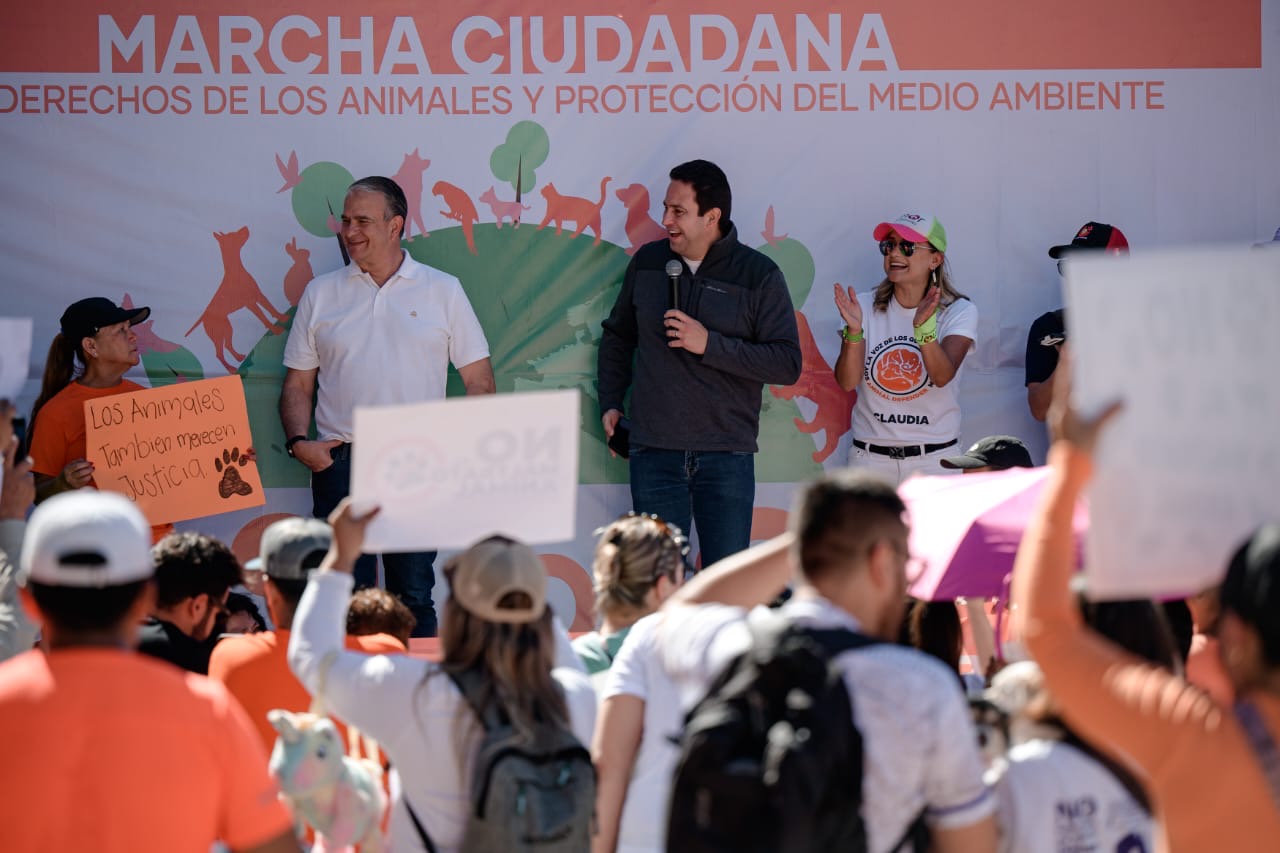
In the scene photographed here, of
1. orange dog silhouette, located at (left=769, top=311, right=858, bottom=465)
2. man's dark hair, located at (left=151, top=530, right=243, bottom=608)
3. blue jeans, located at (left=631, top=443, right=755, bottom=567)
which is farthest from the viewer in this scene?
orange dog silhouette, located at (left=769, top=311, right=858, bottom=465)

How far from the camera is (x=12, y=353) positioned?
105 inches

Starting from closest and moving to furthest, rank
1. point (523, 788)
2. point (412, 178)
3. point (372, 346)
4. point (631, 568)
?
point (523, 788) < point (631, 568) < point (372, 346) < point (412, 178)

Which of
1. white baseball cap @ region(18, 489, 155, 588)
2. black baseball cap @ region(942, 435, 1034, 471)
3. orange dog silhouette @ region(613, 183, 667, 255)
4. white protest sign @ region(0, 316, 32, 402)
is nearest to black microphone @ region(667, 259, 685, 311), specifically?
orange dog silhouette @ region(613, 183, 667, 255)

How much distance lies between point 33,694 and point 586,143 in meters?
4.63

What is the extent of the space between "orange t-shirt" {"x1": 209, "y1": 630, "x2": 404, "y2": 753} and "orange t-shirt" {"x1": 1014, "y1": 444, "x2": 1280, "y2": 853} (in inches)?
68.1

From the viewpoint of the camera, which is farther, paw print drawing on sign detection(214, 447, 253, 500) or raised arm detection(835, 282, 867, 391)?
raised arm detection(835, 282, 867, 391)

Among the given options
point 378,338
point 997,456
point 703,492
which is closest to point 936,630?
point 997,456

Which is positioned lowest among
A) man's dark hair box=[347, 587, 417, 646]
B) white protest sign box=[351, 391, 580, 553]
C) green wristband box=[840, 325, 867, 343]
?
man's dark hair box=[347, 587, 417, 646]

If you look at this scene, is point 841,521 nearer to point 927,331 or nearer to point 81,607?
point 81,607

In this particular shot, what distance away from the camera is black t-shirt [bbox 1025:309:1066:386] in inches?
246

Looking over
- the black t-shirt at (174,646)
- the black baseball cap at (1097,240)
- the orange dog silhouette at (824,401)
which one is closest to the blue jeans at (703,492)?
the orange dog silhouette at (824,401)

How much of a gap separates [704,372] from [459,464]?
3.50 m

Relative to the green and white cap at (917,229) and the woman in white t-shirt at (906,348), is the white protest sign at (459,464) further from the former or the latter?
the green and white cap at (917,229)

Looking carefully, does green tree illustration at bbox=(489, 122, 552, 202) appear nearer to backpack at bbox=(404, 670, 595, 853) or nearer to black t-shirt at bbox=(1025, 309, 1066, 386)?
black t-shirt at bbox=(1025, 309, 1066, 386)
